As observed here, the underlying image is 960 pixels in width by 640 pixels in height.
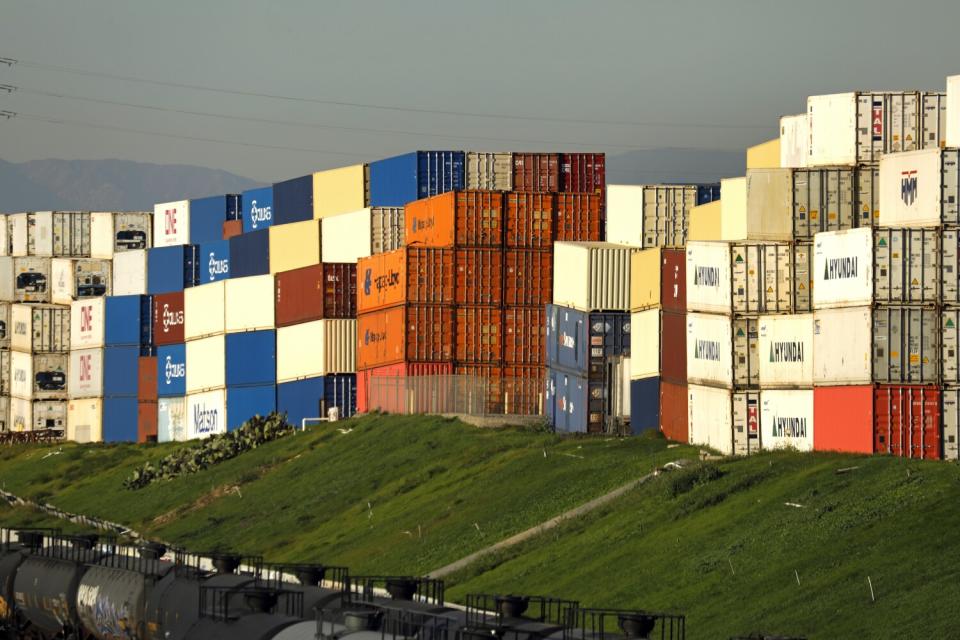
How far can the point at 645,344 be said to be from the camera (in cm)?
6378

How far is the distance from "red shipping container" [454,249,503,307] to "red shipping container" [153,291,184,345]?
114 feet

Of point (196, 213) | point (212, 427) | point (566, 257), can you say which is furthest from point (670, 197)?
point (196, 213)

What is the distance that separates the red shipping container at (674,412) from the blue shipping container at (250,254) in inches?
1841

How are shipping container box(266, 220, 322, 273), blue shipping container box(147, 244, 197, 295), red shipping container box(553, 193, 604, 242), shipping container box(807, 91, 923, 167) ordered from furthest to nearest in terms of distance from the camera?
blue shipping container box(147, 244, 197, 295) < shipping container box(266, 220, 322, 273) < red shipping container box(553, 193, 604, 242) < shipping container box(807, 91, 923, 167)

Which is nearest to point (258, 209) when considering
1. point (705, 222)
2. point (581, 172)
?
point (581, 172)

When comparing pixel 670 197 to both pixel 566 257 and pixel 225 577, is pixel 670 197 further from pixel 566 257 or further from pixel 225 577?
pixel 225 577

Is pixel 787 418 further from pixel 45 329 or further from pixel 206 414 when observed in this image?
pixel 45 329

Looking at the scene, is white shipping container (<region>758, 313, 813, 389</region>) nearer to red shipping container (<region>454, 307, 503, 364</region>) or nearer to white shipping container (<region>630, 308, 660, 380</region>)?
white shipping container (<region>630, 308, 660, 380</region>)

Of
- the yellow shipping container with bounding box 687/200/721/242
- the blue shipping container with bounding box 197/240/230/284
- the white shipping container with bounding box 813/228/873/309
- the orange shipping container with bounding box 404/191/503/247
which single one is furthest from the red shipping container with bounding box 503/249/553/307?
the blue shipping container with bounding box 197/240/230/284

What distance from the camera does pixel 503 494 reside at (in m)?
58.8

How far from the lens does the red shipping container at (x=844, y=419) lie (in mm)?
49469

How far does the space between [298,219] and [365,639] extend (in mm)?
82127

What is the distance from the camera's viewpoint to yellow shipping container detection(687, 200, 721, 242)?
61.9m

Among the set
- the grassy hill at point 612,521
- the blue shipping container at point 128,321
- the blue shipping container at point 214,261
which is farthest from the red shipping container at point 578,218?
the blue shipping container at point 128,321
